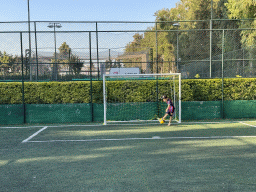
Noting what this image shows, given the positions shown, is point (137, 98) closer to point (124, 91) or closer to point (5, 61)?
point (124, 91)

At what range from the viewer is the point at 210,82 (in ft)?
44.8

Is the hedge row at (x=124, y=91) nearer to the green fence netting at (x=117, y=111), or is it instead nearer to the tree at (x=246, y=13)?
the green fence netting at (x=117, y=111)

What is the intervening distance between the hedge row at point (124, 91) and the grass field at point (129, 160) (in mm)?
3195

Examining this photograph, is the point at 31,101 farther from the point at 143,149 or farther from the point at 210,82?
the point at 210,82

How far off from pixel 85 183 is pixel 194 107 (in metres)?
9.58

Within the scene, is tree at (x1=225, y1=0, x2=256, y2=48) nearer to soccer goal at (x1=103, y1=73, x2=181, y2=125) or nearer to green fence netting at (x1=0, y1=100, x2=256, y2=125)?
green fence netting at (x1=0, y1=100, x2=256, y2=125)

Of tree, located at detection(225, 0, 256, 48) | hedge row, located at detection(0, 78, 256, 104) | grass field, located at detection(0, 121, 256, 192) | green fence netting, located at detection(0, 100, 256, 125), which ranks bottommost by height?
grass field, located at detection(0, 121, 256, 192)

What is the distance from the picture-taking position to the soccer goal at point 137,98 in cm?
1307

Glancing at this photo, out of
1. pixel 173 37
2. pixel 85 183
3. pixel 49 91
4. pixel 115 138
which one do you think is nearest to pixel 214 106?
pixel 115 138

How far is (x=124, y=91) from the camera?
43.9 ft

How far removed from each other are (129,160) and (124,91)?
24.4 feet

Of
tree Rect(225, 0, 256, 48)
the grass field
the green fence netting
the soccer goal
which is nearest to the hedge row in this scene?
the soccer goal

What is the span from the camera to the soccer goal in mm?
13070

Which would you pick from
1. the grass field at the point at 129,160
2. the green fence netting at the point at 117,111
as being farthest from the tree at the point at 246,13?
the grass field at the point at 129,160
